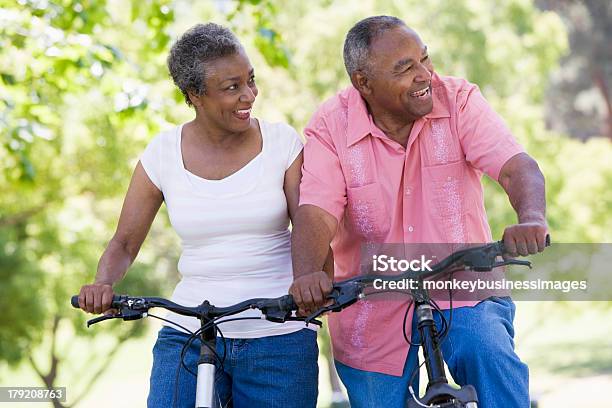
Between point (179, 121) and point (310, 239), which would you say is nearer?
point (310, 239)

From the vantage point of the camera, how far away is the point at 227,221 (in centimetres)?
372

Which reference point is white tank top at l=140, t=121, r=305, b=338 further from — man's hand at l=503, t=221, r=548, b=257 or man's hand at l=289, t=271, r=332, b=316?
man's hand at l=503, t=221, r=548, b=257

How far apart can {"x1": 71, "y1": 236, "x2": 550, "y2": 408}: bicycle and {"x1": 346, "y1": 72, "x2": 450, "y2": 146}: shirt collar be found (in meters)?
0.73

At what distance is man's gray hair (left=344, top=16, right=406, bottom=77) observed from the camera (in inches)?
148

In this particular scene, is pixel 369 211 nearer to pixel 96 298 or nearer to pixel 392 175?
pixel 392 175

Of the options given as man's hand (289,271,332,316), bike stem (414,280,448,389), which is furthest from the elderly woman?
bike stem (414,280,448,389)

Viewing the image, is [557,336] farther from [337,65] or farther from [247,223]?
[247,223]

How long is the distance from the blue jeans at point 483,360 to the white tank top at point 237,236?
429 millimetres

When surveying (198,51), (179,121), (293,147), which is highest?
(179,121)

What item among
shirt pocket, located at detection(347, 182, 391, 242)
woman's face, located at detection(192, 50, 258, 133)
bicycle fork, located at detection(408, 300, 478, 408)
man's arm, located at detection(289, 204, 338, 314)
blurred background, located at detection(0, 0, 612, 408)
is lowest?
bicycle fork, located at detection(408, 300, 478, 408)

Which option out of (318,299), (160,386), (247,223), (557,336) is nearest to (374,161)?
(247,223)

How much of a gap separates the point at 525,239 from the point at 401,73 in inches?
36.8

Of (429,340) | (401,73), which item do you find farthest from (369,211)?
(429,340)

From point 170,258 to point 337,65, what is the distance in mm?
9306
